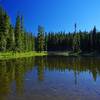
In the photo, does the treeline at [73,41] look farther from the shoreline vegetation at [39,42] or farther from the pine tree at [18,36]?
the pine tree at [18,36]

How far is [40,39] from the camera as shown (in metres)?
120

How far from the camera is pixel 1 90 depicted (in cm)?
1627

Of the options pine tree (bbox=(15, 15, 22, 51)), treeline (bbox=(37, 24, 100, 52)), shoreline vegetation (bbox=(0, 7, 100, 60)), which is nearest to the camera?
shoreline vegetation (bbox=(0, 7, 100, 60))

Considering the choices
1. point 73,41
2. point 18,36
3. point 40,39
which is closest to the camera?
point 18,36

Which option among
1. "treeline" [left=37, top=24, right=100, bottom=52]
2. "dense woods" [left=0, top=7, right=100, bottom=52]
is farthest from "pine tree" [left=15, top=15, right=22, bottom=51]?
"treeline" [left=37, top=24, right=100, bottom=52]

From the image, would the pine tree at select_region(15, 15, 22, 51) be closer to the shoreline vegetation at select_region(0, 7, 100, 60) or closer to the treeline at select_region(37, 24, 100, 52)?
the shoreline vegetation at select_region(0, 7, 100, 60)

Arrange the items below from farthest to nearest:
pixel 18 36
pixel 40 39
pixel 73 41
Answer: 1. pixel 73 41
2. pixel 40 39
3. pixel 18 36

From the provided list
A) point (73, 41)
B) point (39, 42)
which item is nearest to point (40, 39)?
point (39, 42)

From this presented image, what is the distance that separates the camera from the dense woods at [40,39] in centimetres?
7086

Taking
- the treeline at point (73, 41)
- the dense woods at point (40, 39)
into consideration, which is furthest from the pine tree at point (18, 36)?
the treeline at point (73, 41)

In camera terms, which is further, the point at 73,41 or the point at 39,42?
the point at 73,41

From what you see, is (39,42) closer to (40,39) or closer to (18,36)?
(40,39)

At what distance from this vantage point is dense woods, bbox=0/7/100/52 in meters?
70.9

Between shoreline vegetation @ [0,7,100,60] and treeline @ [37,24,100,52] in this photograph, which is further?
treeline @ [37,24,100,52]
